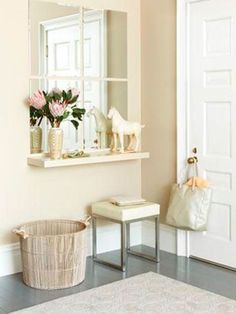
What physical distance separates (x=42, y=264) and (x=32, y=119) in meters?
1.11

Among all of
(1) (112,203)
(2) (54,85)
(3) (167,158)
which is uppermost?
(2) (54,85)

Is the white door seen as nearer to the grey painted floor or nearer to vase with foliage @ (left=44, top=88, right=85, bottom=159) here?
the grey painted floor

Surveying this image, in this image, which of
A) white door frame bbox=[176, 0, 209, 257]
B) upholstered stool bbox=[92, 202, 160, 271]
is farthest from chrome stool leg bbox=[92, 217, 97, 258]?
white door frame bbox=[176, 0, 209, 257]

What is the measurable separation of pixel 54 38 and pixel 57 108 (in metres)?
0.60

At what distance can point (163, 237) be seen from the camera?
180 inches

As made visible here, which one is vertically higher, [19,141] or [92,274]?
[19,141]

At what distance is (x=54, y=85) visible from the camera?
4.07 meters

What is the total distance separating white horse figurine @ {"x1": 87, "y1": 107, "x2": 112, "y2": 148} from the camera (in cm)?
430

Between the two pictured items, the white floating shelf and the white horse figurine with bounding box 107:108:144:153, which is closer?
the white floating shelf

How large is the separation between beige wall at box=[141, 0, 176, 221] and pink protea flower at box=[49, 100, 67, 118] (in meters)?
0.97

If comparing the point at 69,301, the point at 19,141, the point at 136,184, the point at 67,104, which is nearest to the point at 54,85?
the point at 67,104

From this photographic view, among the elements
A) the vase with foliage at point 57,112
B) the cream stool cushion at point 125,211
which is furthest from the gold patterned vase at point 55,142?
the cream stool cushion at point 125,211

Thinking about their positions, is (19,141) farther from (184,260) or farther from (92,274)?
(184,260)

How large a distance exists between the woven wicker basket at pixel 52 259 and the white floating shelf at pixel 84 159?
521mm
